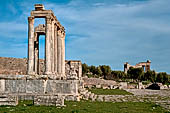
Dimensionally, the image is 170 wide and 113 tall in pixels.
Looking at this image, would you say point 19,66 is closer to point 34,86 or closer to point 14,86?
point 14,86

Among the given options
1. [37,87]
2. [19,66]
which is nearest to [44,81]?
[37,87]

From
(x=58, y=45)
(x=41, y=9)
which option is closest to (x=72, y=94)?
(x=41, y=9)

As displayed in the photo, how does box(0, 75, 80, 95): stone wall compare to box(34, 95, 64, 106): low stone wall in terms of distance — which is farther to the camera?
box(0, 75, 80, 95): stone wall

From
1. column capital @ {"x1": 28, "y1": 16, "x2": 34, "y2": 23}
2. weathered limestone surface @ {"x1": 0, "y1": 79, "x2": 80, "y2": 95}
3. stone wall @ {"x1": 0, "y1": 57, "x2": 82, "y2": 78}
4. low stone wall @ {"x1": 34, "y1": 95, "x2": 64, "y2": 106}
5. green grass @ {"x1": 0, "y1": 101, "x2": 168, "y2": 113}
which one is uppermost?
column capital @ {"x1": 28, "y1": 16, "x2": 34, "y2": 23}

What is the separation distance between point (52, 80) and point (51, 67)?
5887 mm

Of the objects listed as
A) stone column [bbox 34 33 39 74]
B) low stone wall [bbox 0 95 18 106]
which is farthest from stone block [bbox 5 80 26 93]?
stone column [bbox 34 33 39 74]

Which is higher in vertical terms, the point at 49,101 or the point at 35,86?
the point at 35,86

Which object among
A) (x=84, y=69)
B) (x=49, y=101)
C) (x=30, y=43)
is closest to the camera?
(x=49, y=101)

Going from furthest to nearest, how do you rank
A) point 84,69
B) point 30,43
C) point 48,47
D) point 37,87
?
1. point 84,69
2. point 30,43
3. point 48,47
4. point 37,87

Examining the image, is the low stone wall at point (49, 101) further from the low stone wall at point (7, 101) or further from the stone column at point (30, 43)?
the stone column at point (30, 43)

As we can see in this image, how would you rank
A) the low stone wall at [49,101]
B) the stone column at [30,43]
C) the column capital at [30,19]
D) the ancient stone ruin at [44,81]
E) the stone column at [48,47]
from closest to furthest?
the low stone wall at [49,101] < the ancient stone ruin at [44,81] < the stone column at [48,47] < the stone column at [30,43] < the column capital at [30,19]

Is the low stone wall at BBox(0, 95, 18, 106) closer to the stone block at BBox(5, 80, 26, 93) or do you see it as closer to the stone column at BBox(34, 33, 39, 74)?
the stone block at BBox(5, 80, 26, 93)

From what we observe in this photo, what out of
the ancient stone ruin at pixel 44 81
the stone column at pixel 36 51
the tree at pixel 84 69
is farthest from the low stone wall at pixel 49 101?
the tree at pixel 84 69

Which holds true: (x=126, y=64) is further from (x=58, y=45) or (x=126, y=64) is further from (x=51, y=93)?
(x=51, y=93)
